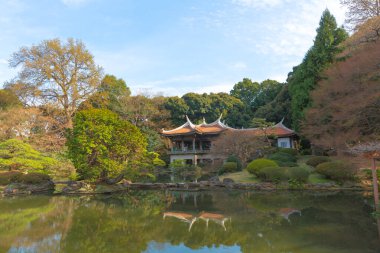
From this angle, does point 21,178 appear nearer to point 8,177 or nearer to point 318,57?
point 8,177

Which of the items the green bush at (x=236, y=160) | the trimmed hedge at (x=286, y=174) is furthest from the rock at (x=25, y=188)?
the trimmed hedge at (x=286, y=174)

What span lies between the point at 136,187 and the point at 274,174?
766 centimetres

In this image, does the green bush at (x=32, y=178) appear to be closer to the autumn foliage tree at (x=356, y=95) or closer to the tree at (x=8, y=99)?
the tree at (x=8, y=99)

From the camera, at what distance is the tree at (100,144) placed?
49.3 ft

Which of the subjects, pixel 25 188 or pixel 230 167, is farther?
pixel 230 167

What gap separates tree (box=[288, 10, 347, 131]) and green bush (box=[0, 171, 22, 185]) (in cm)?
1851

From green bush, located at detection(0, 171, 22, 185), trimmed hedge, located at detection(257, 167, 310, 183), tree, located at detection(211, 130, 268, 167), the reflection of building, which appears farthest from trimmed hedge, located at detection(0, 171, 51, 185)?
the reflection of building

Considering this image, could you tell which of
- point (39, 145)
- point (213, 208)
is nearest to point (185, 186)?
point (213, 208)

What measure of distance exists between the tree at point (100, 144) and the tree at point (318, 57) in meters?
12.9

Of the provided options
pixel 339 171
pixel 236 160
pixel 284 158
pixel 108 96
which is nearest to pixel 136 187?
pixel 236 160

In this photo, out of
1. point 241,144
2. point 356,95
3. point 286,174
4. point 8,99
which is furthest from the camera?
point 8,99

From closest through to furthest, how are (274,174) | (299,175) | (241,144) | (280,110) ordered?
(299,175) < (274,174) < (241,144) < (280,110)

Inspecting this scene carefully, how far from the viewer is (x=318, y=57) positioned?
885 inches

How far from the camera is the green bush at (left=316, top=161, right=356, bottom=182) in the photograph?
1371 centimetres
